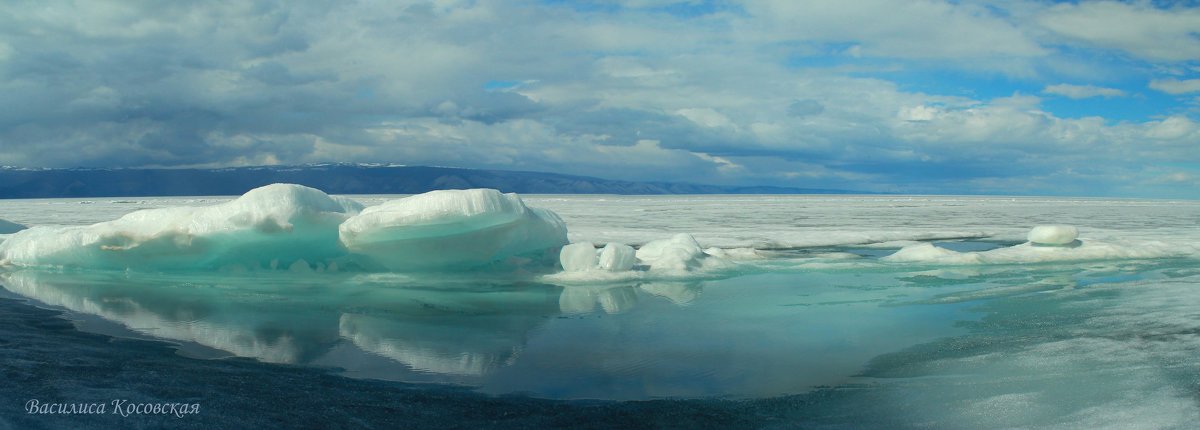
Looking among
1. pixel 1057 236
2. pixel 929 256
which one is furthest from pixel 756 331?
pixel 1057 236

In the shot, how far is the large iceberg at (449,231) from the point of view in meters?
9.58

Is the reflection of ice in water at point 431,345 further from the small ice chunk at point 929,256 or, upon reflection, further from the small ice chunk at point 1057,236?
the small ice chunk at point 1057,236

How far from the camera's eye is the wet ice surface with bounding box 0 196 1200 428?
4.65 metres

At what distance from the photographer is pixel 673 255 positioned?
36.9ft

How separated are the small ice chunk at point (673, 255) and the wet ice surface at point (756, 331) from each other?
653mm

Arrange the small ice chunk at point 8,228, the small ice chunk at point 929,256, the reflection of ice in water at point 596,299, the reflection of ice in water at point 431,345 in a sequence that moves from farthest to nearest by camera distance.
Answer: the small ice chunk at point 8,228, the small ice chunk at point 929,256, the reflection of ice in water at point 596,299, the reflection of ice in water at point 431,345

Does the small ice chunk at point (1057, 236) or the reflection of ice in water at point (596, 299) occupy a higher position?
the small ice chunk at point (1057, 236)

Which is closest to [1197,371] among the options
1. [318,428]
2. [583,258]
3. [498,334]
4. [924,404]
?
[924,404]

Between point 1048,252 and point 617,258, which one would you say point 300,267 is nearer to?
point 617,258

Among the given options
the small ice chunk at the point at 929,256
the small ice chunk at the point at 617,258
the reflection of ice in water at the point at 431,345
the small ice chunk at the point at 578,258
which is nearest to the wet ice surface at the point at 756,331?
the reflection of ice in water at the point at 431,345

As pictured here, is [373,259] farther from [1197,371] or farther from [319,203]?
[1197,371]

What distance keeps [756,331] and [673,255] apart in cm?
450

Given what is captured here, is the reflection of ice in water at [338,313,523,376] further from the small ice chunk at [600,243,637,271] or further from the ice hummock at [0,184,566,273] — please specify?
the small ice chunk at [600,243,637,271]

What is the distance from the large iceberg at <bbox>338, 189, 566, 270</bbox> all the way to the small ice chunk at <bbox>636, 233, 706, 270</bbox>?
5.08 ft
